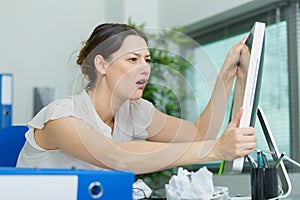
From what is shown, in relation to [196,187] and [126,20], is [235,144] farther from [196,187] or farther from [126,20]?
[126,20]

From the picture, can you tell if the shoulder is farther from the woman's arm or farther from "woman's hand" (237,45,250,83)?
"woman's hand" (237,45,250,83)

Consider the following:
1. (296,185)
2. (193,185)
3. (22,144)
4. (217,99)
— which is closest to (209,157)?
(193,185)

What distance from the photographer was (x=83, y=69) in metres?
1.46

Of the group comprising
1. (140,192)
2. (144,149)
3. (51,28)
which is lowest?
(140,192)

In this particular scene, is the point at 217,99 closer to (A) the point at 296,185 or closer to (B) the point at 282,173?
(B) the point at 282,173

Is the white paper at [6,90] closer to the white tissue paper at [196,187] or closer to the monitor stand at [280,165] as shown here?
the monitor stand at [280,165]

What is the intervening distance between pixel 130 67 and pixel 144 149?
0.20 metres

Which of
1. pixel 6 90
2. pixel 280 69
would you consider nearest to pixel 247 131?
pixel 280 69

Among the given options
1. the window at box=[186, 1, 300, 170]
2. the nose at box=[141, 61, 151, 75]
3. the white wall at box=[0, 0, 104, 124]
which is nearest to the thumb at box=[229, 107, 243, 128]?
the nose at box=[141, 61, 151, 75]

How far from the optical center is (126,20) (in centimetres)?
392

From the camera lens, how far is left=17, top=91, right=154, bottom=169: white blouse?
144 cm

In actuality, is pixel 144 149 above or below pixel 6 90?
below

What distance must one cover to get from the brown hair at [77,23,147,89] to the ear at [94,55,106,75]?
0.01 metres

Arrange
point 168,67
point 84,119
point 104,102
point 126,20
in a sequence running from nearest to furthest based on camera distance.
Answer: point 84,119 < point 104,102 < point 168,67 < point 126,20
